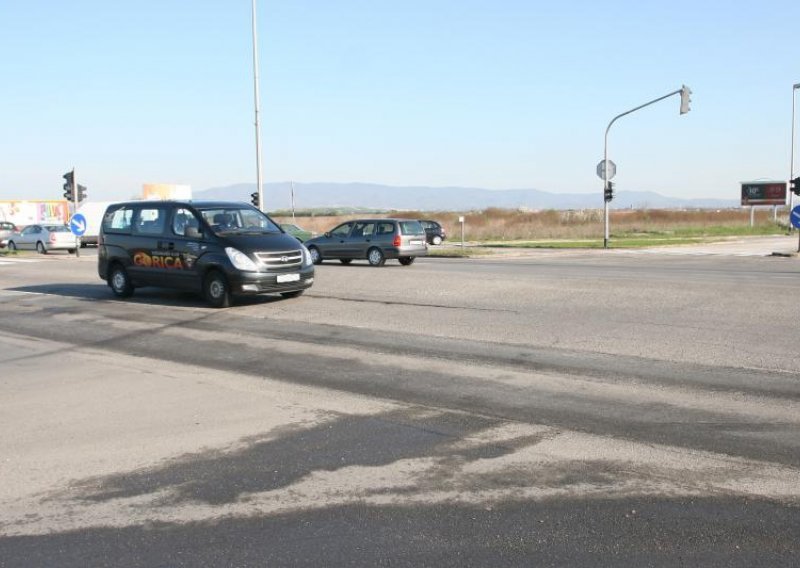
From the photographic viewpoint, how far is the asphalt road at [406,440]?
4.29 meters

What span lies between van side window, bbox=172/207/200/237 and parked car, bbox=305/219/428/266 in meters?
10.4

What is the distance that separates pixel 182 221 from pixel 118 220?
2.04 m

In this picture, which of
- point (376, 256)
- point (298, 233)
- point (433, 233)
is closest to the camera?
point (376, 256)

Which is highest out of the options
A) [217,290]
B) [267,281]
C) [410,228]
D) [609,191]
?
[609,191]

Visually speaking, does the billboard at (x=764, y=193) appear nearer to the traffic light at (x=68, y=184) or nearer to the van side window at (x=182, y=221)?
the traffic light at (x=68, y=184)

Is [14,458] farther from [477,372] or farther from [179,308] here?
[179,308]

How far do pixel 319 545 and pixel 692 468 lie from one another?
104 inches

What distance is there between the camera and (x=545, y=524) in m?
4.45

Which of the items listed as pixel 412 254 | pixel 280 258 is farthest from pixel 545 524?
pixel 412 254

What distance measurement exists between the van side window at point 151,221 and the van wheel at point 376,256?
1018cm

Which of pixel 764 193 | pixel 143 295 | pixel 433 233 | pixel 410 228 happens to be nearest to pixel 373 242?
pixel 410 228

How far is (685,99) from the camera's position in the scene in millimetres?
32500

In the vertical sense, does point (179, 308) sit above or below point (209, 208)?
below

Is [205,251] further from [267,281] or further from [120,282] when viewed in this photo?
[120,282]
